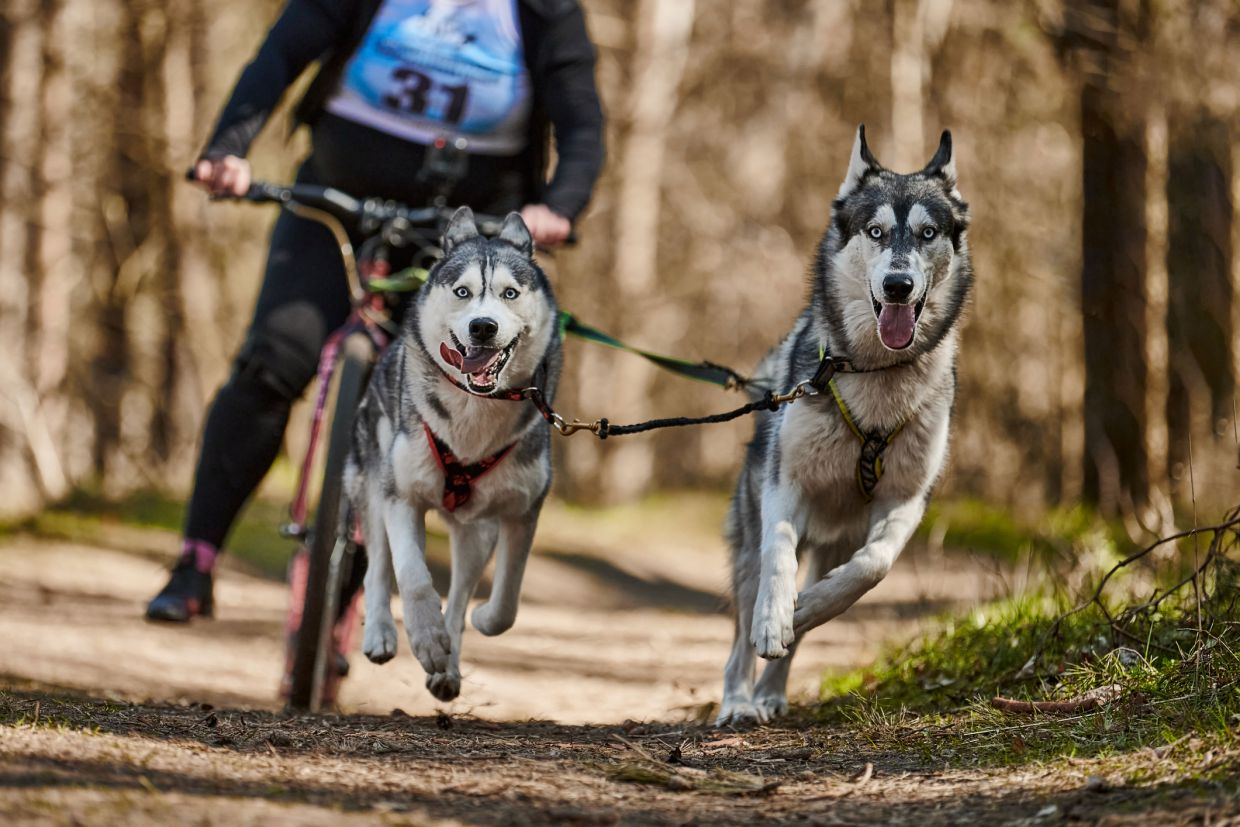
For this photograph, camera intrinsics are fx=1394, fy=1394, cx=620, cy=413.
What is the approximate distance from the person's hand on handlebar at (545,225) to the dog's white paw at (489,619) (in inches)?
46.2

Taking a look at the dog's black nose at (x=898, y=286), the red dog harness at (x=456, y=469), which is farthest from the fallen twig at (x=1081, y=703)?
the red dog harness at (x=456, y=469)

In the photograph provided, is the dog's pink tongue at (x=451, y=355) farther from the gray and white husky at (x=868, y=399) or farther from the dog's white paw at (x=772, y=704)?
the dog's white paw at (x=772, y=704)

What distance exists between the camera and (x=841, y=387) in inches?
154

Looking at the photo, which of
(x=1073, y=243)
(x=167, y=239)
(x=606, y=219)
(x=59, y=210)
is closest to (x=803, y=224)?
(x=606, y=219)

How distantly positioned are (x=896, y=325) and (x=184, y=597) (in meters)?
2.38

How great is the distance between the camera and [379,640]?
3.88 m

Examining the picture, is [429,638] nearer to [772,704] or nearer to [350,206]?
[772,704]

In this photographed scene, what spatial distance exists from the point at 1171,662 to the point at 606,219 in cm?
1666

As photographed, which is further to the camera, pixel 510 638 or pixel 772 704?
pixel 510 638

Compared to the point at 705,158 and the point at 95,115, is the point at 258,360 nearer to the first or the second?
the point at 95,115

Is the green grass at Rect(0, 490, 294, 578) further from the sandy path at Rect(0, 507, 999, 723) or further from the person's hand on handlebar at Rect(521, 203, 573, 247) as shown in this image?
the person's hand on handlebar at Rect(521, 203, 573, 247)

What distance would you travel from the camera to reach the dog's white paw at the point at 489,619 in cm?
416

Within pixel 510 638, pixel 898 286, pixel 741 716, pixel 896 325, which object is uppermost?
pixel 898 286

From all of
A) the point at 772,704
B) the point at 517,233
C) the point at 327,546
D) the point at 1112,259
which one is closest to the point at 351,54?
the point at 517,233
